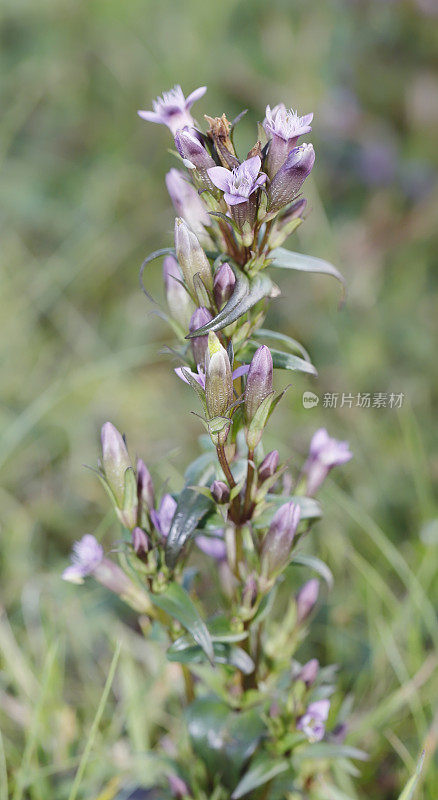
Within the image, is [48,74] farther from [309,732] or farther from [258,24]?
[309,732]

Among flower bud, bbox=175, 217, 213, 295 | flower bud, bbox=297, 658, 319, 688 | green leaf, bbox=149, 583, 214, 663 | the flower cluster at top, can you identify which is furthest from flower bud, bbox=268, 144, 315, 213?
flower bud, bbox=297, 658, 319, 688

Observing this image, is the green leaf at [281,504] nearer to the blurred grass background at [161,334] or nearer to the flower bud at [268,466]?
the flower bud at [268,466]

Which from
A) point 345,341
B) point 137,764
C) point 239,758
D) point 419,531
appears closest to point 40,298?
point 345,341

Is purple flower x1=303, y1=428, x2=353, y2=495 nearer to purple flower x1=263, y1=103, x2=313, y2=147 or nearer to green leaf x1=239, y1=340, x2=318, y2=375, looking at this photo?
green leaf x1=239, y1=340, x2=318, y2=375

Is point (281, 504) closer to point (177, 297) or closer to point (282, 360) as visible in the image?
point (282, 360)

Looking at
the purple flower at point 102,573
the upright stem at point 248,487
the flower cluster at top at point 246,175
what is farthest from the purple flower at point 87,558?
the flower cluster at top at point 246,175

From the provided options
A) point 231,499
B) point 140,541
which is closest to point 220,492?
point 231,499
